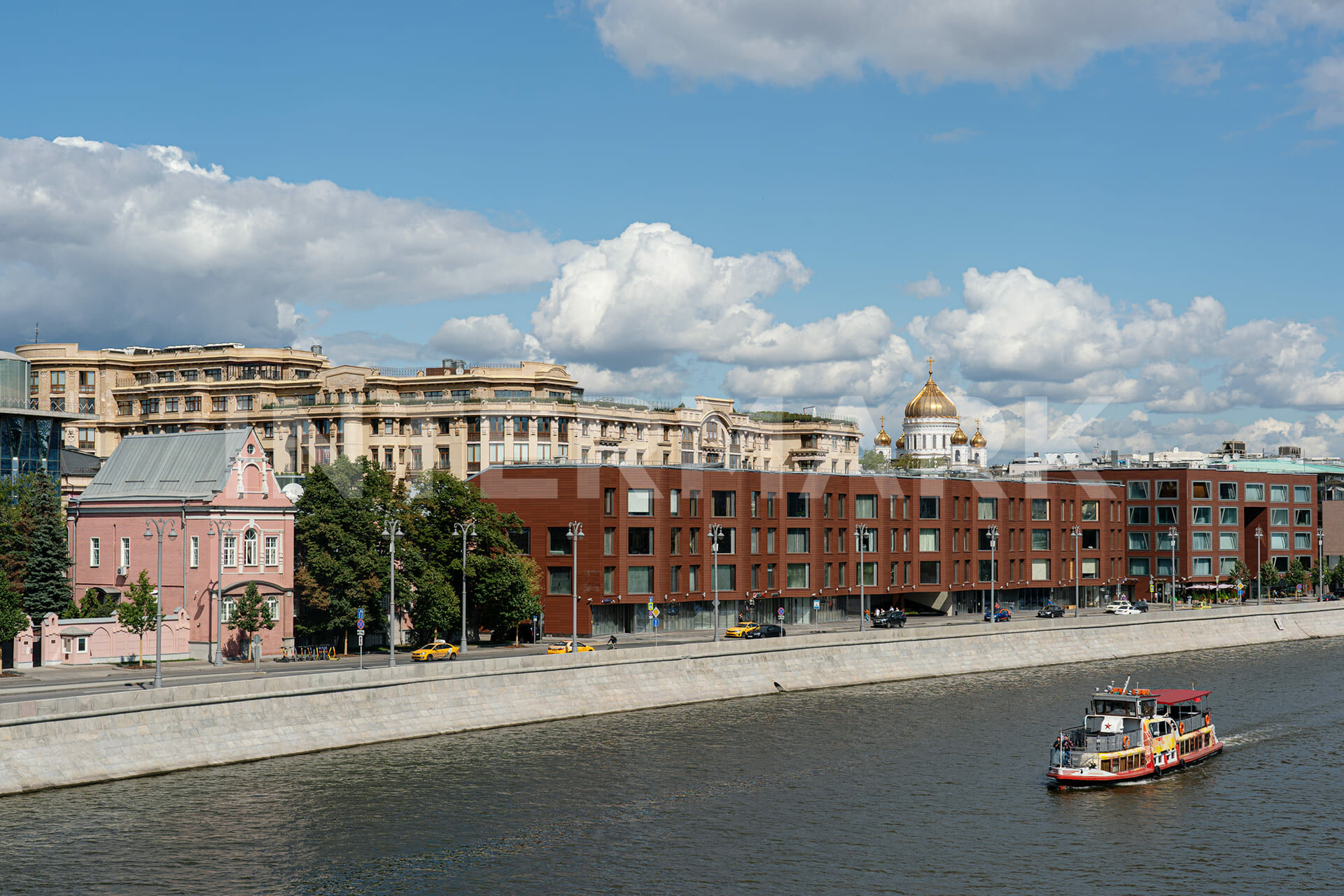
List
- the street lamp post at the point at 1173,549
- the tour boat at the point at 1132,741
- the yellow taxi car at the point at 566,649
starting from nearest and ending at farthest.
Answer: the tour boat at the point at 1132,741 → the yellow taxi car at the point at 566,649 → the street lamp post at the point at 1173,549

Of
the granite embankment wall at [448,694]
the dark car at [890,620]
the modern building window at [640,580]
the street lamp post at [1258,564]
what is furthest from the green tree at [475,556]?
the street lamp post at [1258,564]

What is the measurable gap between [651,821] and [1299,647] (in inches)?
4040

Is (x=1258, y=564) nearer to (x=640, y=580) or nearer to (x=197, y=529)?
(x=640, y=580)

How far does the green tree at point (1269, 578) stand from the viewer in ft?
586

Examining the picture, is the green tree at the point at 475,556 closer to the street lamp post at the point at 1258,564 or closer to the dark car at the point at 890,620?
the dark car at the point at 890,620

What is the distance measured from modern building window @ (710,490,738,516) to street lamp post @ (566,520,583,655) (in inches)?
573

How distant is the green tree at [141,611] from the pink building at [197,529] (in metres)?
3.22

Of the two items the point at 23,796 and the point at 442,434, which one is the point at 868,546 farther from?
the point at 23,796

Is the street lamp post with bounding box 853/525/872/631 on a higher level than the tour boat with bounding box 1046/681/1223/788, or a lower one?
higher

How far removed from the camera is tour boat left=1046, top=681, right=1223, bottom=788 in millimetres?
65188

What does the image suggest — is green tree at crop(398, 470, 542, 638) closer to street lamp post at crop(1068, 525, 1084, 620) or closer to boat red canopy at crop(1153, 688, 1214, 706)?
boat red canopy at crop(1153, 688, 1214, 706)

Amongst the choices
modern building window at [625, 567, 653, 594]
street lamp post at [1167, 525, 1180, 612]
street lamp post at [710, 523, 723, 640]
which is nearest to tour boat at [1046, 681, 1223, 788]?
street lamp post at [710, 523, 723, 640]

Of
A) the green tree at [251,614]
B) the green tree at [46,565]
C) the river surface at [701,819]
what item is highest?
the green tree at [46,565]

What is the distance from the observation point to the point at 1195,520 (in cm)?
17738
